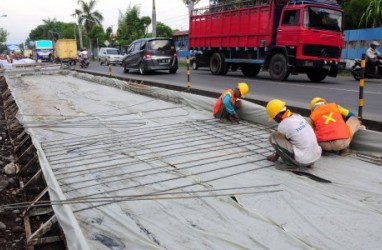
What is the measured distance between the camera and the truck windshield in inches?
517

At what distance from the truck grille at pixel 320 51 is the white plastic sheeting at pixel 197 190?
24.0 feet

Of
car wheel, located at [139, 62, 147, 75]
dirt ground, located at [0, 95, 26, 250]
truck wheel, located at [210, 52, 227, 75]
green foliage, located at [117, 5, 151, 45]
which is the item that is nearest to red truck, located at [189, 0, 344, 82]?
truck wheel, located at [210, 52, 227, 75]

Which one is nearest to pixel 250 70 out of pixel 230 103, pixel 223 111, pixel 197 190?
pixel 223 111

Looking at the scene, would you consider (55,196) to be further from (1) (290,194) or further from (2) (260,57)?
(2) (260,57)

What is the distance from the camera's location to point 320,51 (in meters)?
13.4

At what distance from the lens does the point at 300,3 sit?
524 inches

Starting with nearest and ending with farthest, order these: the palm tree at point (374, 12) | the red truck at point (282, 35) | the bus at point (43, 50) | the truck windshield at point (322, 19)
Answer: the truck windshield at point (322, 19)
the red truck at point (282, 35)
the palm tree at point (374, 12)
the bus at point (43, 50)

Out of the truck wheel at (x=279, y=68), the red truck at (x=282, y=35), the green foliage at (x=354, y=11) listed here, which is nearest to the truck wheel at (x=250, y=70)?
the red truck at (x=282, y=35)

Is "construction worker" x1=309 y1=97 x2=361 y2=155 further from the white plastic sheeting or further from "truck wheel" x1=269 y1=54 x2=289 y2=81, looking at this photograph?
"truck wheel" x1=269 y1=54 x2=289 y2=81

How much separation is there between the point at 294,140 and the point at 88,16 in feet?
174

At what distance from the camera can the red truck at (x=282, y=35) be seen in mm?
13234

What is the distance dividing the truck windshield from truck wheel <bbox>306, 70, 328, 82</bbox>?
5.30 feet

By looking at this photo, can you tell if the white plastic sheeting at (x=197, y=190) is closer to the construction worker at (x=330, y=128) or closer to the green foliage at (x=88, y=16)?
the construction worker at (x=330, y=128)

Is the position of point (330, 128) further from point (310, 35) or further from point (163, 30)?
point (163, 30)
